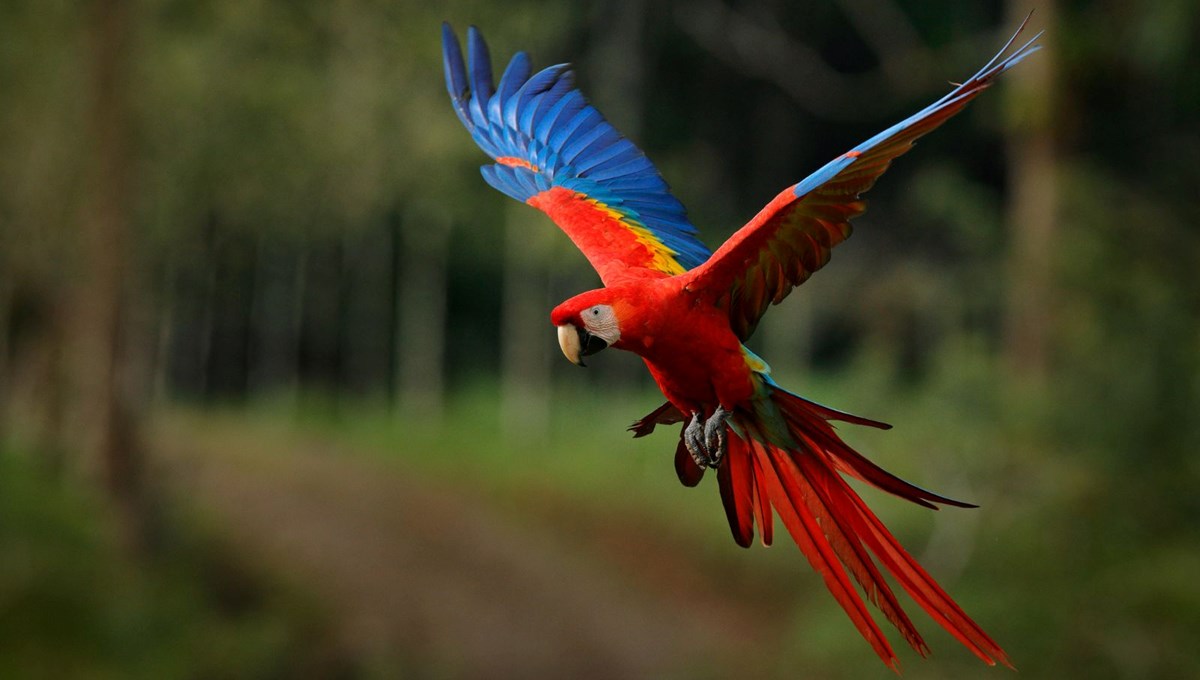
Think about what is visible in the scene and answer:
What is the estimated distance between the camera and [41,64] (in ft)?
27.2

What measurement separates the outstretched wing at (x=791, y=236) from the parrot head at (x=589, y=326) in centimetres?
10

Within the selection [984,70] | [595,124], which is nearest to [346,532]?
[595,124]

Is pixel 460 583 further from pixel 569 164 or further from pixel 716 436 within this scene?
pixel 716 436

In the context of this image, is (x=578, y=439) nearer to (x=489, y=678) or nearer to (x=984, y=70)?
(x=489, y=678)

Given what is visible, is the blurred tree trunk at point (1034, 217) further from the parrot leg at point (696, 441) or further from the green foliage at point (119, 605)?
the parrot leg at point (696, 441)

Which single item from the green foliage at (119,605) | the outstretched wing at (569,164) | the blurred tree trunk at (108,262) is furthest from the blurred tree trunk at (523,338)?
the outstretched wing at (569,164)

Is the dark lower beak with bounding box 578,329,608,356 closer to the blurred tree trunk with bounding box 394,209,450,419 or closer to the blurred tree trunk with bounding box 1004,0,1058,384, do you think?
the blurred tree trunk with bounding box 1004,0,1058,384

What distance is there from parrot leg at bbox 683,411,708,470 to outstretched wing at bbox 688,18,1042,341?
0.12m

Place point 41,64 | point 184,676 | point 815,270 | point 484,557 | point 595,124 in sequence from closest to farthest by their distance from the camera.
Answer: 1. point 815,270
2. point 595,124
3. point 184,676
4. point 41,64
5. point 484,557

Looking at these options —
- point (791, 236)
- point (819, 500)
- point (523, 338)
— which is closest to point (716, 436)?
point (819, 500)

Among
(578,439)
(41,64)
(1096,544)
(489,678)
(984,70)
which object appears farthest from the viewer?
(578,439)

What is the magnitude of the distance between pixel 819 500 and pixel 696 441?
0.16 metres

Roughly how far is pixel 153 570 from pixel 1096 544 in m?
4.81

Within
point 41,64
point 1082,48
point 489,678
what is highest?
point 41,64
